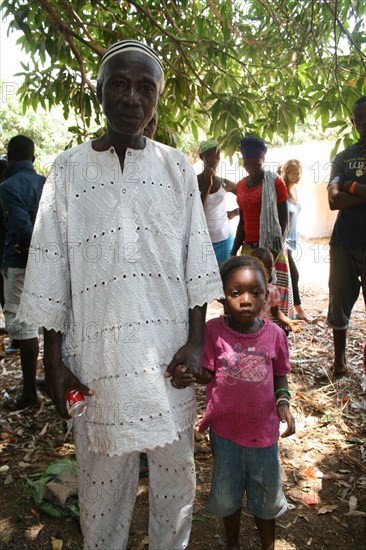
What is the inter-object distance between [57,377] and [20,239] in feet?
6.69

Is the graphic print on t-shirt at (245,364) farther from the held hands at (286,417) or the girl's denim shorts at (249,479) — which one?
the girl's denim shorts at (249,479)

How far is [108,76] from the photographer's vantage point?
1.43 metres

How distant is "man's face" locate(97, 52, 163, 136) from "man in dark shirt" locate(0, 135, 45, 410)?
2.02m

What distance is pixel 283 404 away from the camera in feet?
5.81

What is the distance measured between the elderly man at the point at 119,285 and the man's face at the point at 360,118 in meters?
2.01

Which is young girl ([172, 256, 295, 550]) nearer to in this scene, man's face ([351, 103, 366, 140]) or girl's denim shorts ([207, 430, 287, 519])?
girl's denim shorts ([207, 430, 287, 519])

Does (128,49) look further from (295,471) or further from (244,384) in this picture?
(295,471)

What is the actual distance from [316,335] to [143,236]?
381 centimetres

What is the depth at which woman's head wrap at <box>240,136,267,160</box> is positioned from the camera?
3344mm

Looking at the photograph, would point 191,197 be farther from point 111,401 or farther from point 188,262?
point 111,401

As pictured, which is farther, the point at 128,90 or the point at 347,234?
the point at 347,234

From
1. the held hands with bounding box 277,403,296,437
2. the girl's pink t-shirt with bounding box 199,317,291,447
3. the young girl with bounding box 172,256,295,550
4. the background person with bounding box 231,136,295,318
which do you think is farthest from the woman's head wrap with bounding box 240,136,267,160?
the held hands with bounding box 277,403,296,437

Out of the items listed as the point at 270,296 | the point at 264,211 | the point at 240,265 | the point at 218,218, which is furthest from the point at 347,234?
the point at 240,265

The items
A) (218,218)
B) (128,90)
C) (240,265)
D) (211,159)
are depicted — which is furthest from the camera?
(218,218)
